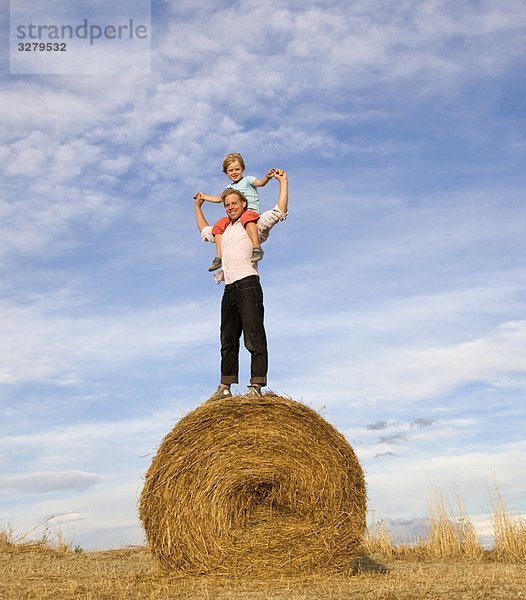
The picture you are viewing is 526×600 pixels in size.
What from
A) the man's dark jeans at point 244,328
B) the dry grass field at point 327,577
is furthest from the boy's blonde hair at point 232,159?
the dry grass field at point 327,577

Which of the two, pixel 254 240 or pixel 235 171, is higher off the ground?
pixel 235 171

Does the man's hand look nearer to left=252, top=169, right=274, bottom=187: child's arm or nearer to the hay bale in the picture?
left=252, top=169, right=274, bottom=187: child's arm

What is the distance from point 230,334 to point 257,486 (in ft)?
5.27

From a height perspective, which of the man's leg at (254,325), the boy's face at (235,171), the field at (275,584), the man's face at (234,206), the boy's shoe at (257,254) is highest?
the boy's face at (235,171)

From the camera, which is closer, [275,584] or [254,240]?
[275,584]

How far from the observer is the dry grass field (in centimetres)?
668

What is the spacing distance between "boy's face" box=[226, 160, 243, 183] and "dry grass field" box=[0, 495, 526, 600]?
414cm

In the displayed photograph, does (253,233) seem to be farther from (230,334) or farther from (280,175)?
(230,334)

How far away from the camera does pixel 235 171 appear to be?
8547 mm

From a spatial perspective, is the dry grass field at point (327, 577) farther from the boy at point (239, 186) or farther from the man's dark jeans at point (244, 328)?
the boy at point (239, 186)

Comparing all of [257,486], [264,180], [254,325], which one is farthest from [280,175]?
[257,486]

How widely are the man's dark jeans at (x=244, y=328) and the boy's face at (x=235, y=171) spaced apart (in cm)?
123

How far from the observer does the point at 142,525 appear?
7.62m

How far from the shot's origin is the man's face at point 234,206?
27.1 feet
